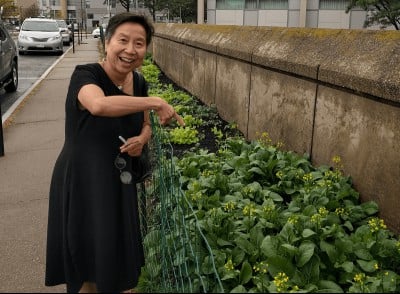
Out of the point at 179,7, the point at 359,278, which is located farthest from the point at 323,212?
the point at 179,7

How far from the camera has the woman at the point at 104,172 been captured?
248 centimetres

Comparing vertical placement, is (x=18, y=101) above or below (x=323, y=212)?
below

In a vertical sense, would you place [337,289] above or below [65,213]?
below

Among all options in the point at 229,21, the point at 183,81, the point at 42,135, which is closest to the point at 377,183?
the point at 42,135

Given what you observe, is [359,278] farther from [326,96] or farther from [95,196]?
[326,96]

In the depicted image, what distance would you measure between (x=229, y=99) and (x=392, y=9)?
2071 cm

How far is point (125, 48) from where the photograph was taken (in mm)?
2500

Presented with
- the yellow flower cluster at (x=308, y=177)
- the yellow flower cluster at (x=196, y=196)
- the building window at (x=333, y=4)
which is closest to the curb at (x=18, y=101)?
the yellow flower cluster at (x=196, y=196)

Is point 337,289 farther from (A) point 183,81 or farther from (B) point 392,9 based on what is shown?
(B) point 392,9

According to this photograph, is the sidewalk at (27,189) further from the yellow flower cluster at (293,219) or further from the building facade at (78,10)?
the building facade at (78,10)

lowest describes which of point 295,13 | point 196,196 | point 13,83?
point 13,83

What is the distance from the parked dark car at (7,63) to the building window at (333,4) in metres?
28.5

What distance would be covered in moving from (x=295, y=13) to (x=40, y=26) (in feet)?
66.7

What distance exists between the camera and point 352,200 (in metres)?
4.07
